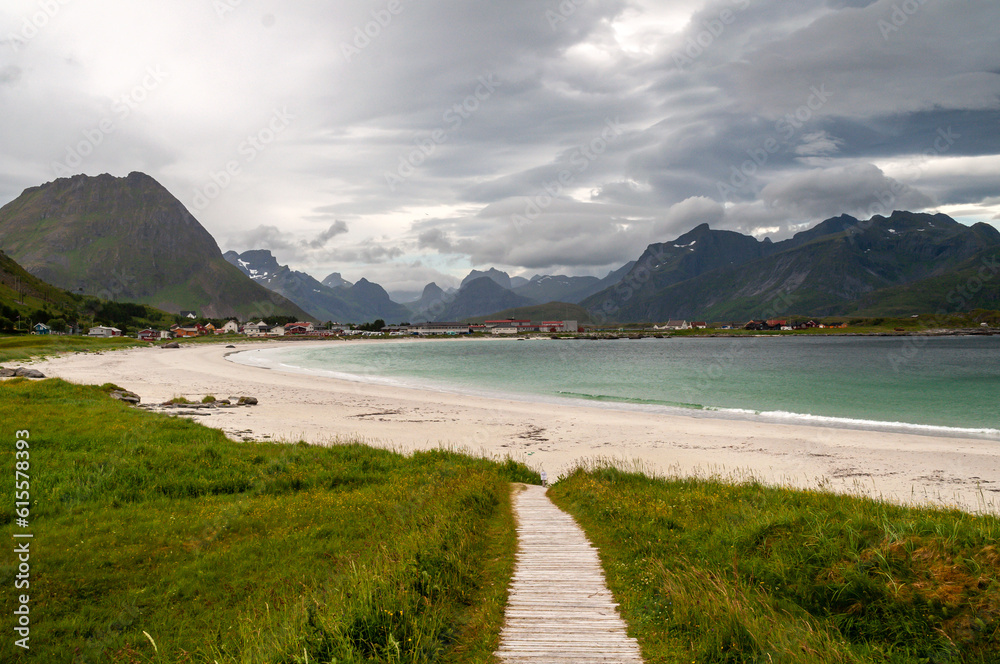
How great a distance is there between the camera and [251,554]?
10.2 metres

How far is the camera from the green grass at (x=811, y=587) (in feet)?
19.8

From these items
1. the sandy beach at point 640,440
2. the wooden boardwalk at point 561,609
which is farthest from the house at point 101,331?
the wooden boardwalk at point 561,609

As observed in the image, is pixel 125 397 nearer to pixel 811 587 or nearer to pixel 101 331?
pixel 811 587

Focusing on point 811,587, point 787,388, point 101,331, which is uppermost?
point 101,331

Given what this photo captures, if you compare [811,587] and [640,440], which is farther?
[640,440]

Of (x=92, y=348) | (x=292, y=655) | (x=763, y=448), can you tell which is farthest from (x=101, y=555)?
(x=92, y=348)

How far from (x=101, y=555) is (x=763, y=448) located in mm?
29878

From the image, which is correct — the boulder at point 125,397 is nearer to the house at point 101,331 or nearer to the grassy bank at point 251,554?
the grassy bank at point 251,554

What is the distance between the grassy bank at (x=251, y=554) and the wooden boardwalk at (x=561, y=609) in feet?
1.21

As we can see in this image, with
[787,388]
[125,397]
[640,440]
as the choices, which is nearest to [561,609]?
[640,440]

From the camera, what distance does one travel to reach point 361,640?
5.86 meters

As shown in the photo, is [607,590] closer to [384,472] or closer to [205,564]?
[205,564]

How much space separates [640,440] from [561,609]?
24.7m

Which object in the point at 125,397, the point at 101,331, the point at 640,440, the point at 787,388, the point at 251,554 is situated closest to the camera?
the point at 251,554
